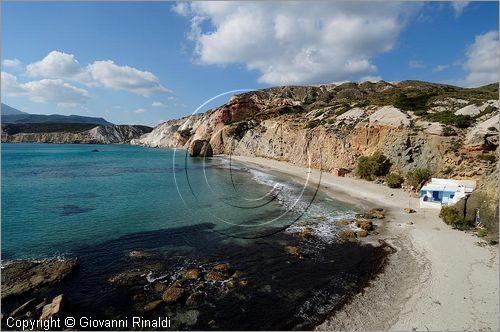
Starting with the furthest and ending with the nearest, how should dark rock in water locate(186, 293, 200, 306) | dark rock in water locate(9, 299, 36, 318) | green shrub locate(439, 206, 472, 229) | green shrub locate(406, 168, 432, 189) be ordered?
1. green shrub locate(406, 168, 432, 189)
2. green shrub locate(439, 206, 472, 229)
3. dark rock in water locate(186, 293, 200, 306)
4. dark rock in water locate(9, 299, 36, 318)

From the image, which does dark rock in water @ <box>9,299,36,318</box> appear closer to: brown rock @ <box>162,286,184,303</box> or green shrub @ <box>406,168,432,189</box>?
brown rock @ <box>162,286,184,303</box>

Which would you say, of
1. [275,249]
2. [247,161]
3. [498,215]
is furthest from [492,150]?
[247,161]

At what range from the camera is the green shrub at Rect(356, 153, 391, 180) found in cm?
4247

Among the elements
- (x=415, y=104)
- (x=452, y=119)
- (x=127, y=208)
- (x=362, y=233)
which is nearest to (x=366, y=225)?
(x=362, y=233)

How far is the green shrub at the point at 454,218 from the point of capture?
2433cm

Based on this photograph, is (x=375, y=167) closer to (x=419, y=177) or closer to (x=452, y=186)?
(x=419, y=177)

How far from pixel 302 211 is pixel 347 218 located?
4425mm

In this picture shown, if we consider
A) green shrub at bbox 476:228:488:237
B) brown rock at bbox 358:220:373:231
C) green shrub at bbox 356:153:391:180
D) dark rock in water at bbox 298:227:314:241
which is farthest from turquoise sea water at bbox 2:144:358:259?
green shrub at bbox 476:228:488:237

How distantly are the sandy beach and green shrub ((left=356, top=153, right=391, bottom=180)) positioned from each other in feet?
52.2

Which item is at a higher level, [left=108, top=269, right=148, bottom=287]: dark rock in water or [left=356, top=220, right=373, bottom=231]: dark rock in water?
[left=356, top=220, right=373, bottom=231]: dark rock in water

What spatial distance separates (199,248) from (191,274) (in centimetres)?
413

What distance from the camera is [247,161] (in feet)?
250

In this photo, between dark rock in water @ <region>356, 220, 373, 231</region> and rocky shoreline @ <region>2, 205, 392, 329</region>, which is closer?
rocky shoreline @ <region>2, 205, 392, 329</region>

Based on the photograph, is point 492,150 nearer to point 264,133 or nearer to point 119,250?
point 119,250
